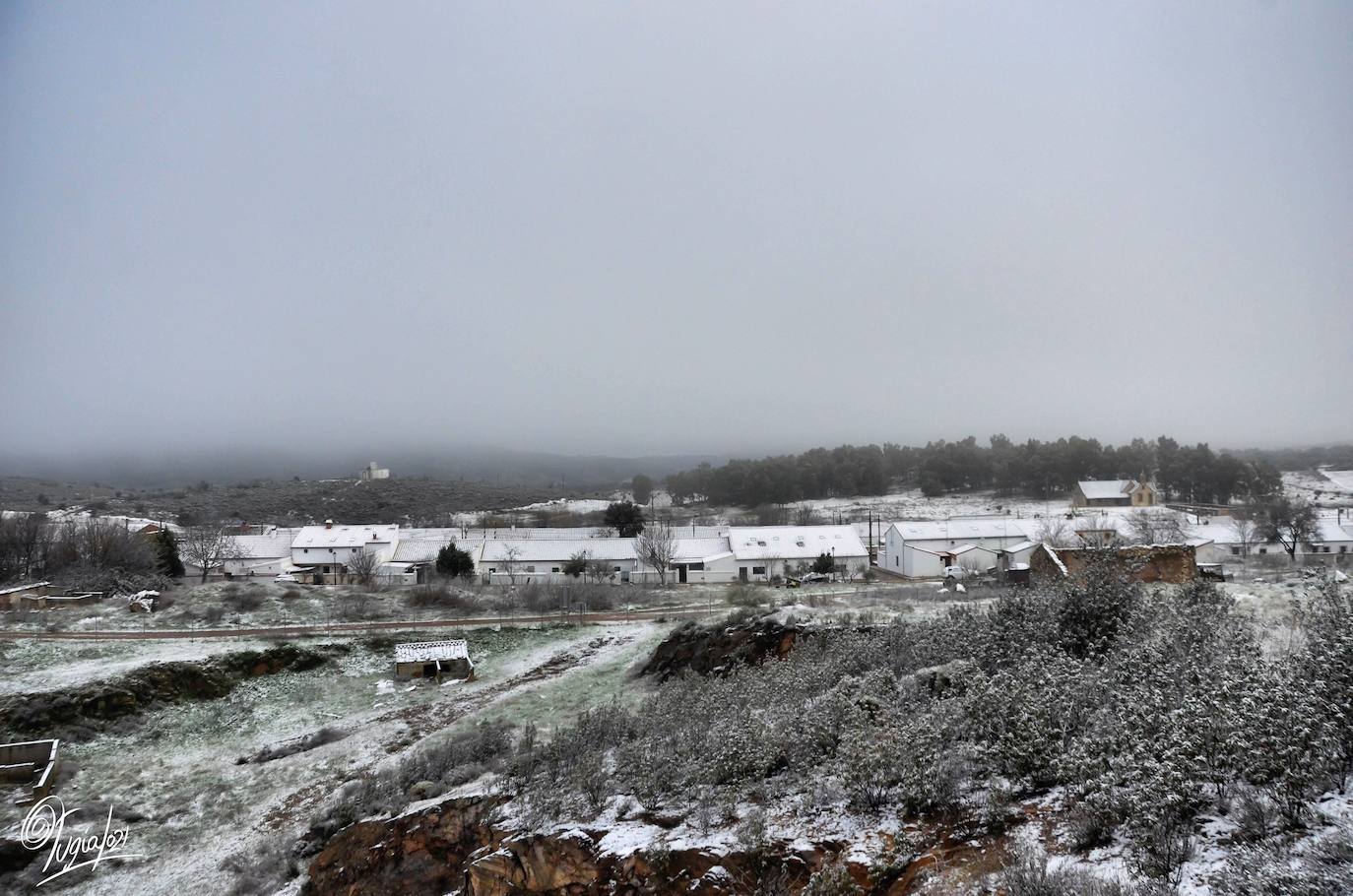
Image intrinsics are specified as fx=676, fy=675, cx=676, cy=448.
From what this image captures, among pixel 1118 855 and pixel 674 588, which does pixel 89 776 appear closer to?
pixel 1118 855

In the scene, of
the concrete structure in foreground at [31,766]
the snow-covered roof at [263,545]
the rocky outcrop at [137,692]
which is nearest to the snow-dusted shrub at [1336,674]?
the concrete structure in foreground at [31,766]

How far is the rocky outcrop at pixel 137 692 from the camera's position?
51.6 feet

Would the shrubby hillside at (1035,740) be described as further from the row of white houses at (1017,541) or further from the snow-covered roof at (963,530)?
the snow-covered roof at (963,530)

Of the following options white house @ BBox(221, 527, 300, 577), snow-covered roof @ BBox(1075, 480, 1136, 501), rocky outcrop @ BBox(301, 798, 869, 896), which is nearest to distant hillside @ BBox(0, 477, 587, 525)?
white house @ BBox(221, 527, 300, 577)

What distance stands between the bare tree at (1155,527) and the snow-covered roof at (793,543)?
14.2m

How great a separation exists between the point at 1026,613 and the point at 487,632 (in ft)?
67.6

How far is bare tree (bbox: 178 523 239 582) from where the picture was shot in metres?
37.8

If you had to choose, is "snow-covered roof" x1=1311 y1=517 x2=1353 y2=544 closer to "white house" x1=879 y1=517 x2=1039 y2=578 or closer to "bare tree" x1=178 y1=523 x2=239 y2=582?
"white house" x1=879 y1=517 x2=1039 y2=578

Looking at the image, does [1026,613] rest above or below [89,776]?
above

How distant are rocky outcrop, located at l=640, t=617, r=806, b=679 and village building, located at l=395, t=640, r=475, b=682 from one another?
19.3ft

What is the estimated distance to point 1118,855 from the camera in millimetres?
4348

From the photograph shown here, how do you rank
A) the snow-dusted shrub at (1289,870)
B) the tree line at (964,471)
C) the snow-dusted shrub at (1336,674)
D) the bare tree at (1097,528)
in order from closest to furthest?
the snow-dusted shrub at (1289,870), the snow-dusted shrub at (1336,674), the bare tree at (1097,528), the tree line at (964,471)

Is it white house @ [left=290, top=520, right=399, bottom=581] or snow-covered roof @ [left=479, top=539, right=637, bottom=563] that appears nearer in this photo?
white house @ [left=290, top=520, right=399, bottom=581]

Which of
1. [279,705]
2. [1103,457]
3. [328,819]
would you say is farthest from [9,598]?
[1103,457]
